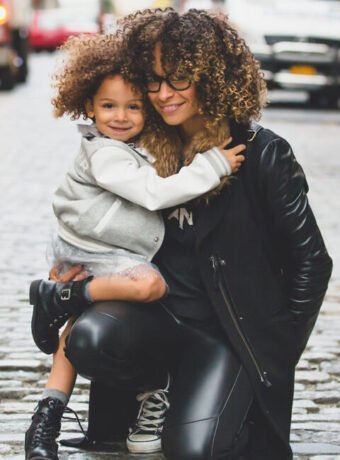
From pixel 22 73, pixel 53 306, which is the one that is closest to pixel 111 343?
pixel 53 306

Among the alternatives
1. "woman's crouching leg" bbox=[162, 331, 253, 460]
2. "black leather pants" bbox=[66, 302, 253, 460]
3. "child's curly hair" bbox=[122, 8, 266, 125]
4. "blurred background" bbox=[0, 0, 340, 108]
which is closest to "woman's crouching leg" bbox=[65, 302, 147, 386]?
"black leather pants" bbox=[66, 302, 253, 460]

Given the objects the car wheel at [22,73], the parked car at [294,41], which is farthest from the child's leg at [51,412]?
the car wheel at [22,73]

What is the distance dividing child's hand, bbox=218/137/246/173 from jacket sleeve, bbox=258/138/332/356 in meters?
0.07

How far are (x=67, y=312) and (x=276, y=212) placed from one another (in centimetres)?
73

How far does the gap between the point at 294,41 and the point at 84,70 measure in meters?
13.1

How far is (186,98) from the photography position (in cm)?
340

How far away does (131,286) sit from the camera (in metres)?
3.33

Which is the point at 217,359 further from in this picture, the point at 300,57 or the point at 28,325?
the point at 300,57

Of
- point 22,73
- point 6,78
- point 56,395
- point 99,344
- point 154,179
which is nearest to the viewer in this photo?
point 99,344

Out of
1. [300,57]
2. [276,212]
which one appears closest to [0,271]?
[276,212]

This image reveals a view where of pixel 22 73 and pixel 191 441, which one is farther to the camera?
pixel 22 73

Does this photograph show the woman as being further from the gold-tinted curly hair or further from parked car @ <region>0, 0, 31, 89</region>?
parked car @ <region>0, 0, 31, 89</region>

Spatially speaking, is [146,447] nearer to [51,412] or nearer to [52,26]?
[51,412]

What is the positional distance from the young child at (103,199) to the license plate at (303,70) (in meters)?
12.9
